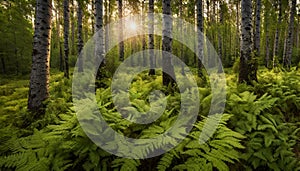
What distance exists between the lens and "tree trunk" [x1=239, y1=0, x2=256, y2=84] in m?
6.57

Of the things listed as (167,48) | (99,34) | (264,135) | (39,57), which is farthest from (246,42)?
(39,57)

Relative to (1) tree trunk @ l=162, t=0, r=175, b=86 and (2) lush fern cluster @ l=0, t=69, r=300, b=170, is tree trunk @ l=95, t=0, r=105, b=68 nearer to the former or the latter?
(1) tree trunk @ l=162, t=0, r=175, b=86

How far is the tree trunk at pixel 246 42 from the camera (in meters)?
6.57

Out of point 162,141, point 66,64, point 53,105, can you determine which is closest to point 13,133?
point 53,105

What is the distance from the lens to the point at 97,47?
348 inches

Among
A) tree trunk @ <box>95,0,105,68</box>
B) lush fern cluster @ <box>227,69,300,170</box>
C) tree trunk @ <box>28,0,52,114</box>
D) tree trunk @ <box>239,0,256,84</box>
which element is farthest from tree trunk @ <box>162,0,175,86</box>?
tree trunk @ <box>28,0,52,114</box>

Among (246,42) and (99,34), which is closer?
(246,42)

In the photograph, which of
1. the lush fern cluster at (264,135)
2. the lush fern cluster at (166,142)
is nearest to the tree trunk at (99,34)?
the lush fern cluster at (166,142)

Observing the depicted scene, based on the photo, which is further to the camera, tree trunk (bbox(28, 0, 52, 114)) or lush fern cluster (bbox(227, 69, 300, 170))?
tree trunk (bbox(28, 0, 52, 114))

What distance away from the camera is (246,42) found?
21.7ft

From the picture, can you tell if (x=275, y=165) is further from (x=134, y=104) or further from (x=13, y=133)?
(x=13, y=133)

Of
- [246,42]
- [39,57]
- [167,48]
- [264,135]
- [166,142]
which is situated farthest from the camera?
[167,48]

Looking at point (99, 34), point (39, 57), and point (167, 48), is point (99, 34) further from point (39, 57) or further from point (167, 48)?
point (39, 57)

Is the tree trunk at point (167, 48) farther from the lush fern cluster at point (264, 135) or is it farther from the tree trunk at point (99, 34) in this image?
the tree trunk at point (99, 34)
